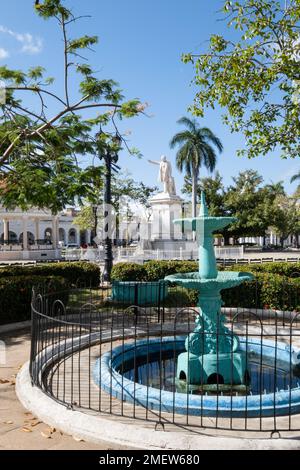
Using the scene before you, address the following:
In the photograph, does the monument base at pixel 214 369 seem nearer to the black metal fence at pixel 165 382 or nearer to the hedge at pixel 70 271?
the black metal fence at pixel 165 382

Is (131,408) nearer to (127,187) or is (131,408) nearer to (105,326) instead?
(105,326)

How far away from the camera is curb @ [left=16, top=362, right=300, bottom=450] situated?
14.2 ft

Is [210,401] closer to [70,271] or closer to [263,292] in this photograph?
[263,292]

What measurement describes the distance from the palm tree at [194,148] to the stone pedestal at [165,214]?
37.0 feet

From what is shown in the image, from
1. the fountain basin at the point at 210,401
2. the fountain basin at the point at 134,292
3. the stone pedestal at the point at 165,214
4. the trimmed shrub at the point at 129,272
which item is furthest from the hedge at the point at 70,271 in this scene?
the stone pedestal at the point at 165,214

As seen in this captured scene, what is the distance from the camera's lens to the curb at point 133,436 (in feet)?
14.2

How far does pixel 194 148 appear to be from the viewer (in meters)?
44.6

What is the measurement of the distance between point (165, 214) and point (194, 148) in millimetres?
14382

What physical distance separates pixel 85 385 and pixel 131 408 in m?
1.21

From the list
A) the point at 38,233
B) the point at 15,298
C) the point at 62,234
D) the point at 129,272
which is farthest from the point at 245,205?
the point at 62,234

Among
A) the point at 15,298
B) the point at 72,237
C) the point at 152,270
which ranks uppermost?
the point at 72,237

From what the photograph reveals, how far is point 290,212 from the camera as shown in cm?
6147

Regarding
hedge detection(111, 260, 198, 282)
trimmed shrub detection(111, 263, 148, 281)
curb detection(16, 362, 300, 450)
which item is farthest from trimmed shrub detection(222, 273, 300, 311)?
curb detection(16, 362, 300, 450)

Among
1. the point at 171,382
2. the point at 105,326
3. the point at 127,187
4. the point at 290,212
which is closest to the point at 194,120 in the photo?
the point at 127,187
